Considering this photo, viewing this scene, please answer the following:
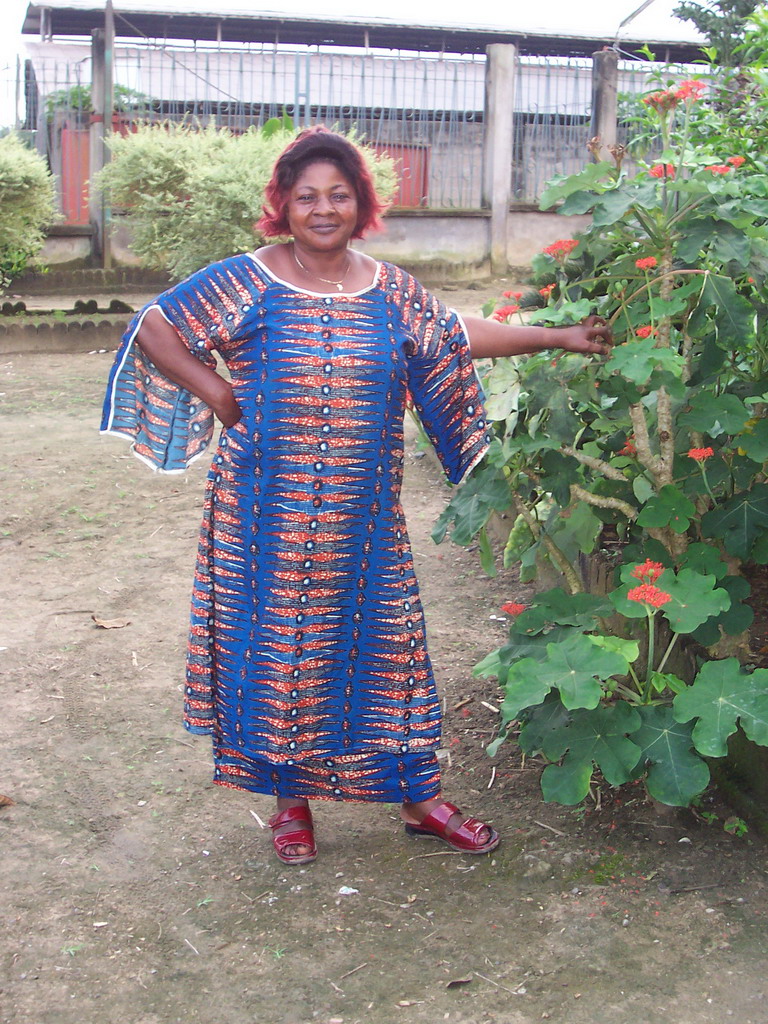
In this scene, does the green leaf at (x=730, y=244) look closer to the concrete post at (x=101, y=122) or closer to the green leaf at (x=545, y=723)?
the green leaf at (x=545, y=723)

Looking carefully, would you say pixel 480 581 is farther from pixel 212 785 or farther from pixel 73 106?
pixel 73 106

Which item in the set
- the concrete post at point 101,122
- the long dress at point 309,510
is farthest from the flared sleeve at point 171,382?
the concrete post at point 101,122

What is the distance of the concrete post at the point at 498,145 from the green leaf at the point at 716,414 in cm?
1225

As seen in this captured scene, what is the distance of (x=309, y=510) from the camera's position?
2.71m

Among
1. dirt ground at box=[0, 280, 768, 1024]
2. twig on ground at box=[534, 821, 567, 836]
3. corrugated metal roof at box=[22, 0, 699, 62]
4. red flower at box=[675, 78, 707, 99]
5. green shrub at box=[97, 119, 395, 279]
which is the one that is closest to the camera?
dirt ground at box=[0, 280, 768, 1024]

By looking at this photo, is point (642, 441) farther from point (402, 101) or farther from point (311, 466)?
point (402, 101)

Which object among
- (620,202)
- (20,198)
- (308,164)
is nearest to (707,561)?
(620,202)

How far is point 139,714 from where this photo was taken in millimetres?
3701

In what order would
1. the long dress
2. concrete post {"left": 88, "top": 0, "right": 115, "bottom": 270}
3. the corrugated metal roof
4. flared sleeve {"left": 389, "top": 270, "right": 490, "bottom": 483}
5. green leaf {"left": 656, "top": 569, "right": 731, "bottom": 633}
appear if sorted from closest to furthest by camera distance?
green leaf {"left": 656, "top": 569, "right": 731, "bottom": 633}
the long dress
flared sleeve {"left": 389, "top": 270, "right": 490, "bottom": 483}
concrete post {"left": 88, "top": 0, "right": 115, "bottom": 270}
the corrugated metal roof

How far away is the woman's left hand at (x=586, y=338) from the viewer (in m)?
2.67

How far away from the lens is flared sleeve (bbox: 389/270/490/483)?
2.79 m

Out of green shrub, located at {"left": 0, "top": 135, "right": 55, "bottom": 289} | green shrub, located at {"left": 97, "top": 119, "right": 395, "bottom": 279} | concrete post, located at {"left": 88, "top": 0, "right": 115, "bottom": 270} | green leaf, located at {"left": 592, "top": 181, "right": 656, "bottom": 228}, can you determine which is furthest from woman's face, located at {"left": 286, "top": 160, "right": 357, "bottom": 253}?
concrete post, located at {"left": 88, "top": 0, "right": 115, "bottom": 270}

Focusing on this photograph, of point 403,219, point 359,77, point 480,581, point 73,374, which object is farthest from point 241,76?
point 480,581

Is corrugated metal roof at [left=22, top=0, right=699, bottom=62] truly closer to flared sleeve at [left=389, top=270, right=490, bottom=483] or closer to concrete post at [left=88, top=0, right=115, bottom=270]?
concrete post at [left=88, top=0, right=115, bottom=270]
